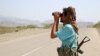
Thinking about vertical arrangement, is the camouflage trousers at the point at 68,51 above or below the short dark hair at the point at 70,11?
below

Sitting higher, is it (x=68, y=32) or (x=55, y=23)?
(x=55, y=23)

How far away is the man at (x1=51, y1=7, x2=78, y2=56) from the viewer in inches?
259

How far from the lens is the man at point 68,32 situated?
657 centimetres

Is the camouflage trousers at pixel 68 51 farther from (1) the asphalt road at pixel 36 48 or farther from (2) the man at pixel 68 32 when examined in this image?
(1) the asphalt road at pixel 36 48

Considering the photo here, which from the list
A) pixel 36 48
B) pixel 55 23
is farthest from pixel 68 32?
pixel 36 48

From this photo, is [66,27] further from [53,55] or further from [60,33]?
[53,55]

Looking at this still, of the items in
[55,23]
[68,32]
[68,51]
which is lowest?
[68,51]

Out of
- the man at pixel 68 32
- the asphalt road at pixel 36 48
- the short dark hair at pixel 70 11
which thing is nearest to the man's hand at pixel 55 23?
the man at pixel 68 32

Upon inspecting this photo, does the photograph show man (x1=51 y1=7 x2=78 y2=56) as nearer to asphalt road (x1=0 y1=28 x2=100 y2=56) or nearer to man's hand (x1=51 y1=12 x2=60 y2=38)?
man's hand (x1=51 y1=12 x2=60 y2=38)

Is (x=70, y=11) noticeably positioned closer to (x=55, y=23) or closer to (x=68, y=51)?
(x=55, y=23)

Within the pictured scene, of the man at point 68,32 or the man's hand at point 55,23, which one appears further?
the man at point 68,32

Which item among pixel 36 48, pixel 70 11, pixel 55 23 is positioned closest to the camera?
pixel 55 23

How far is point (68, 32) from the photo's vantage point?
6.59 metres

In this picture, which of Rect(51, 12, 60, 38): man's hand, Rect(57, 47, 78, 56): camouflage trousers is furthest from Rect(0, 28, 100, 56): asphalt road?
Rect(51, 12, 60, 38): man's hand
